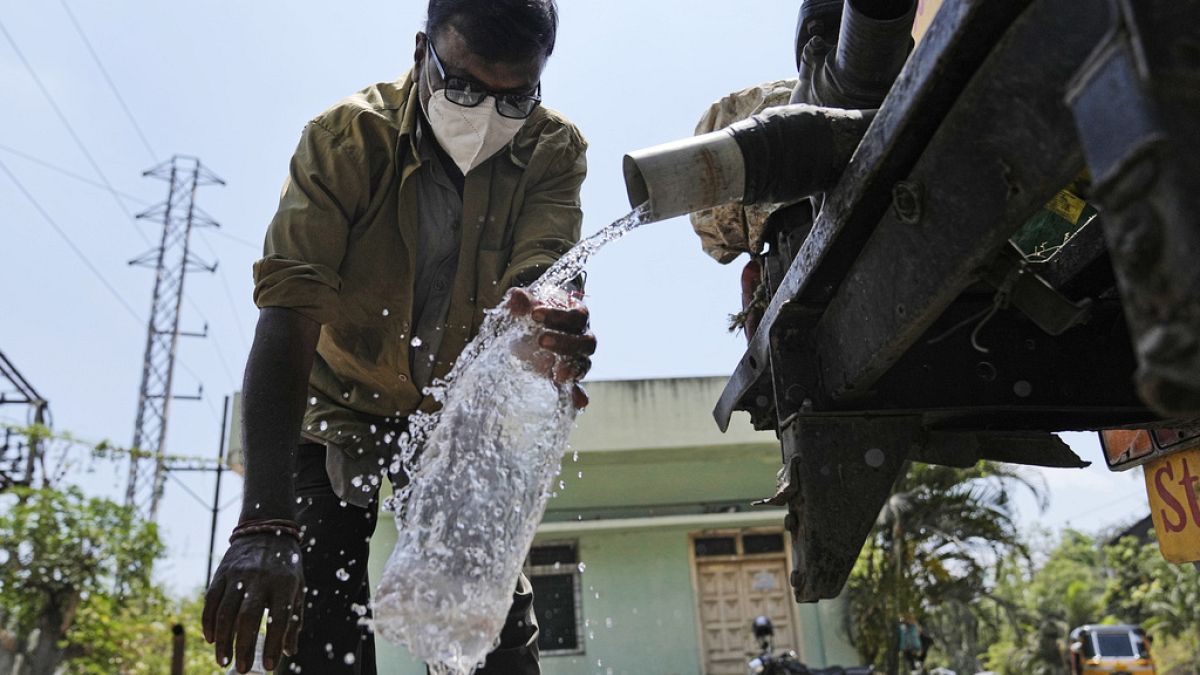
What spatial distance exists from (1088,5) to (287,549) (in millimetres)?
1727

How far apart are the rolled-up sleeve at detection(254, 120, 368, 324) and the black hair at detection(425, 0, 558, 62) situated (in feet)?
1.36

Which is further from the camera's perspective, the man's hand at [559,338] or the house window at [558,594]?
the house window at [558,594]

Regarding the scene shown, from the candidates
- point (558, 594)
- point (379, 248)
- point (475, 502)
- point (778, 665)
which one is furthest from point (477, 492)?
point (558, 594)

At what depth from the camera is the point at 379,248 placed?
8.47ft

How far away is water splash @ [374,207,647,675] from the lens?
2049 mm

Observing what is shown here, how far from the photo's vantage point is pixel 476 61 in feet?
8.17

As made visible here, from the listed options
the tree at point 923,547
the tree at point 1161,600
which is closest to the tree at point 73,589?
the tree at point 923,547

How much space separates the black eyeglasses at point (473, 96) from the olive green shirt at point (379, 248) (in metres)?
0.15

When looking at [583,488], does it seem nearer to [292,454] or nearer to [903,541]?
[903,541]

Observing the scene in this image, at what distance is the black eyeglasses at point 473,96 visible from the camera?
2.53m

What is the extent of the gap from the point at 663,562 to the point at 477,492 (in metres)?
11.8

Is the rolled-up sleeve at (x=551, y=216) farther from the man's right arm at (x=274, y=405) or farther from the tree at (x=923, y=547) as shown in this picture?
the tree at (x=923, y=547)

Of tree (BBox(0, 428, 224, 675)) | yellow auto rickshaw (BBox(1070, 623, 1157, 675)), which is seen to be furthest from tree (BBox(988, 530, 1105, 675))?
tree (BBox(0, 428, 224, 675))

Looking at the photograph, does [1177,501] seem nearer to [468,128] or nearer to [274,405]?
[468,128]
